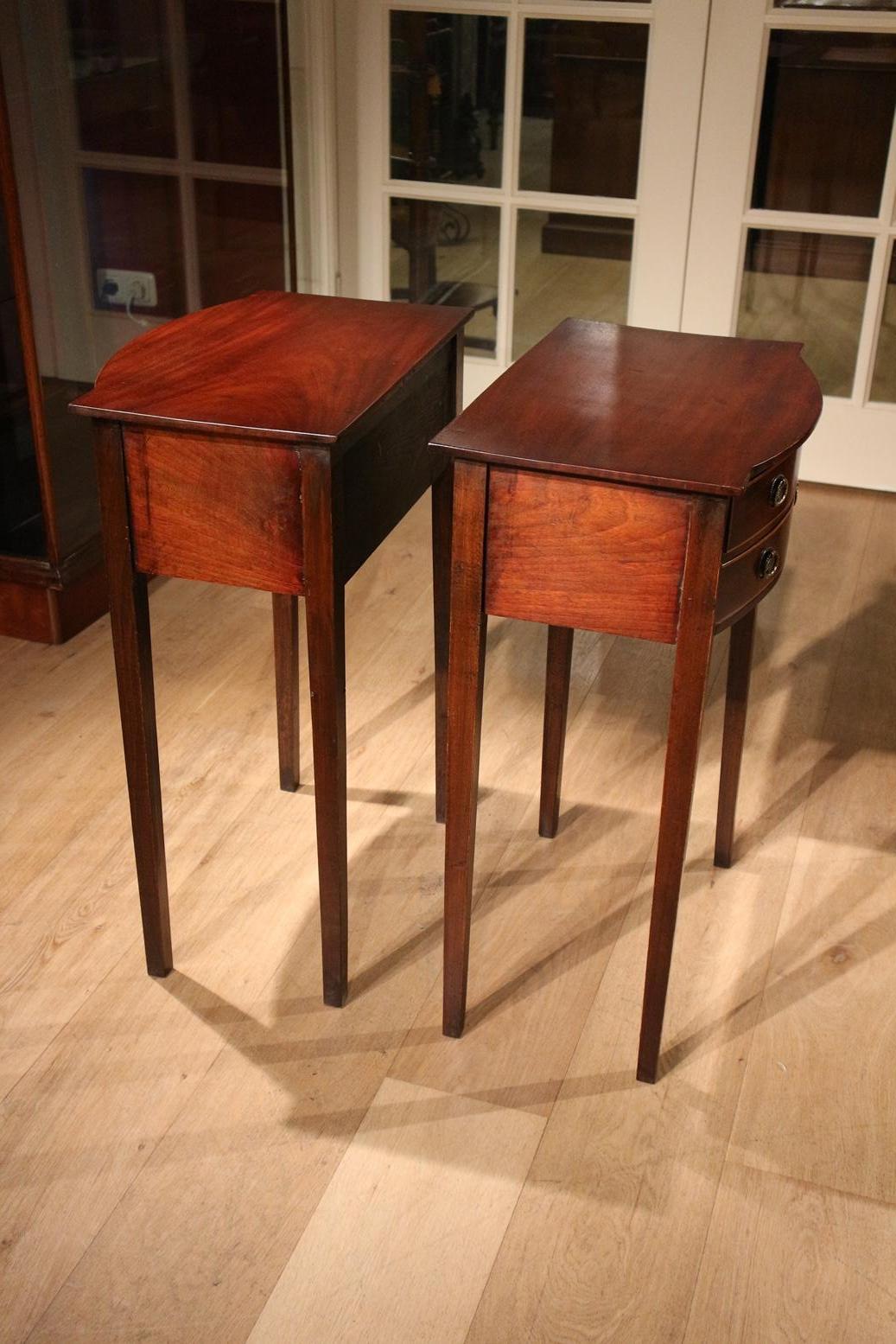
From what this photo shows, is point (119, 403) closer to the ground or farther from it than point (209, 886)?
farther from it

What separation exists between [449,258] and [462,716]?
2.13 m

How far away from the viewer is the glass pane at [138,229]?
101 inches

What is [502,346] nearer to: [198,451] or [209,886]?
[209,886]

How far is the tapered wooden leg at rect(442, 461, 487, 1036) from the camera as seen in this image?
4.62 ft

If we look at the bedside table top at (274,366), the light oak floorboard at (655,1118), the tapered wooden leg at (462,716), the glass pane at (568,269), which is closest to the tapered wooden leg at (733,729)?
the light oak floorboard at (655,1118)

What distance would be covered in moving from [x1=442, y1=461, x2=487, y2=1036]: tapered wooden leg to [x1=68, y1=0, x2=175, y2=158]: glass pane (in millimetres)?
1417

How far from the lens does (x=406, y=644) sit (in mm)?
2598

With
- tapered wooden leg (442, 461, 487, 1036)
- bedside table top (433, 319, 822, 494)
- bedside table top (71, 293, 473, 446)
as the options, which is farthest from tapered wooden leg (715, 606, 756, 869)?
bedside table top (71, 293, 473, 446)

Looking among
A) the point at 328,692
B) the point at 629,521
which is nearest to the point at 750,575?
the point at 629,521

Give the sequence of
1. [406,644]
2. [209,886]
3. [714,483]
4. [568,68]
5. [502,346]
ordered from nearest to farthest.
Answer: [714,483], [209,886], [406,644], [568,68], [502,346]

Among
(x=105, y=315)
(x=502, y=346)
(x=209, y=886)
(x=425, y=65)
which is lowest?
(x=209, y=886)

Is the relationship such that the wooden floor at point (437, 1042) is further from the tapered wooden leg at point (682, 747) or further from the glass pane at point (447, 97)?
the glass pane at point (447, 97)

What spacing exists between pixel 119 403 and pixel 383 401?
271 millimetres

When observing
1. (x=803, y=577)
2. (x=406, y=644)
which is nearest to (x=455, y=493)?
(x=406, y=644)
